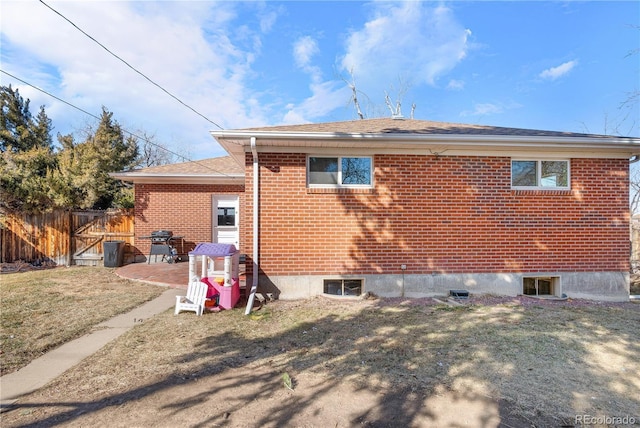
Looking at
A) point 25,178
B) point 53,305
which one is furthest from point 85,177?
point 53,305

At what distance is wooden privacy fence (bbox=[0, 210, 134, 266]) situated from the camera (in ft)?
36.0

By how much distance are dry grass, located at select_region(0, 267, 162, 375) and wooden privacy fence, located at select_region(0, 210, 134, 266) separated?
51.1 inches

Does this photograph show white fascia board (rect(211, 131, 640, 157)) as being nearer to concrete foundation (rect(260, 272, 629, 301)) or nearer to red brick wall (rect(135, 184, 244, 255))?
concrete foundation (rect(260, 272, 629, 301))

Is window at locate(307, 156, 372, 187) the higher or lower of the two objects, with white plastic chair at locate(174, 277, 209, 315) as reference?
higher

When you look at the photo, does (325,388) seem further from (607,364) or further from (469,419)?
(607,364)

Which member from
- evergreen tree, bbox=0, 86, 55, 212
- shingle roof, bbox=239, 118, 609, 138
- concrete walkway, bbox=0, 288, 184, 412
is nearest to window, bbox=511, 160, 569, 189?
shingle roof, bbox=239, 118, 609, 138

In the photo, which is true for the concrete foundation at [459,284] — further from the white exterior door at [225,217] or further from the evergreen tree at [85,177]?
the evergreen tree at [85,177]

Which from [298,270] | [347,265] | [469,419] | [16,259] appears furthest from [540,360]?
[16,259]

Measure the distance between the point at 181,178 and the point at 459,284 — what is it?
9.60 metres

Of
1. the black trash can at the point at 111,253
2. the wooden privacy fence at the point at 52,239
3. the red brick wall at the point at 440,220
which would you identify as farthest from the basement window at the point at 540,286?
the wooden privacy fence at the point at 52,239

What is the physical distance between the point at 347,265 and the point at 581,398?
4.15 metres

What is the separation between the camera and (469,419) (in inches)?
104

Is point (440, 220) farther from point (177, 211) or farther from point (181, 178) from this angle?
point (177, 211)

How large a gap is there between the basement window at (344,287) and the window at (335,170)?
2147 millimetres
